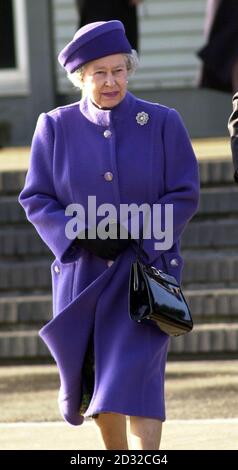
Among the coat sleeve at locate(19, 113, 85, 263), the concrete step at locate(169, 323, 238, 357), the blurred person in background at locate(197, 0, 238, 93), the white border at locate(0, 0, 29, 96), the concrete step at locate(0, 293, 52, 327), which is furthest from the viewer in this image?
the white border at locate(0, 0, 29, 96)

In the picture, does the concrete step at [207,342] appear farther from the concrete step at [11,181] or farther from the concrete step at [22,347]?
the concrete step at [11,181]

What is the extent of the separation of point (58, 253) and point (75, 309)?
0.20m

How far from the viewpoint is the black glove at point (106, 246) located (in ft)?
16.5

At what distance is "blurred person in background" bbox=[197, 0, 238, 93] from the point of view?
9.03m

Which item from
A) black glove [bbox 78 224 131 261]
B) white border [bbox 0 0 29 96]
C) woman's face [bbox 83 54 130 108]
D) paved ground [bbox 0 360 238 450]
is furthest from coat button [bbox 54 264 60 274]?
white border [bbox 0 0 29 96]

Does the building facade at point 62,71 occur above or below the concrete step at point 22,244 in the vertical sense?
above

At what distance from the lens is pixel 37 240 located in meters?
8.70

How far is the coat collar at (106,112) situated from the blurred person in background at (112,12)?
15.7 feet

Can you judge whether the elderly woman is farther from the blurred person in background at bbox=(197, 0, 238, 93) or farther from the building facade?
the building facade

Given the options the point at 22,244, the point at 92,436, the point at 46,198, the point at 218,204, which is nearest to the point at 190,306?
the point at 218,204

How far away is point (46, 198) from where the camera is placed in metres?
5.21

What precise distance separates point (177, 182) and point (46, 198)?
465 mm

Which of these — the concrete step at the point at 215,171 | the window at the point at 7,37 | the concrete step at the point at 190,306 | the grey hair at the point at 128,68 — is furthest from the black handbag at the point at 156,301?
the window at the point at 7,37

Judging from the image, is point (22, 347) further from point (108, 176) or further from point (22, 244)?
point (108, 176)
